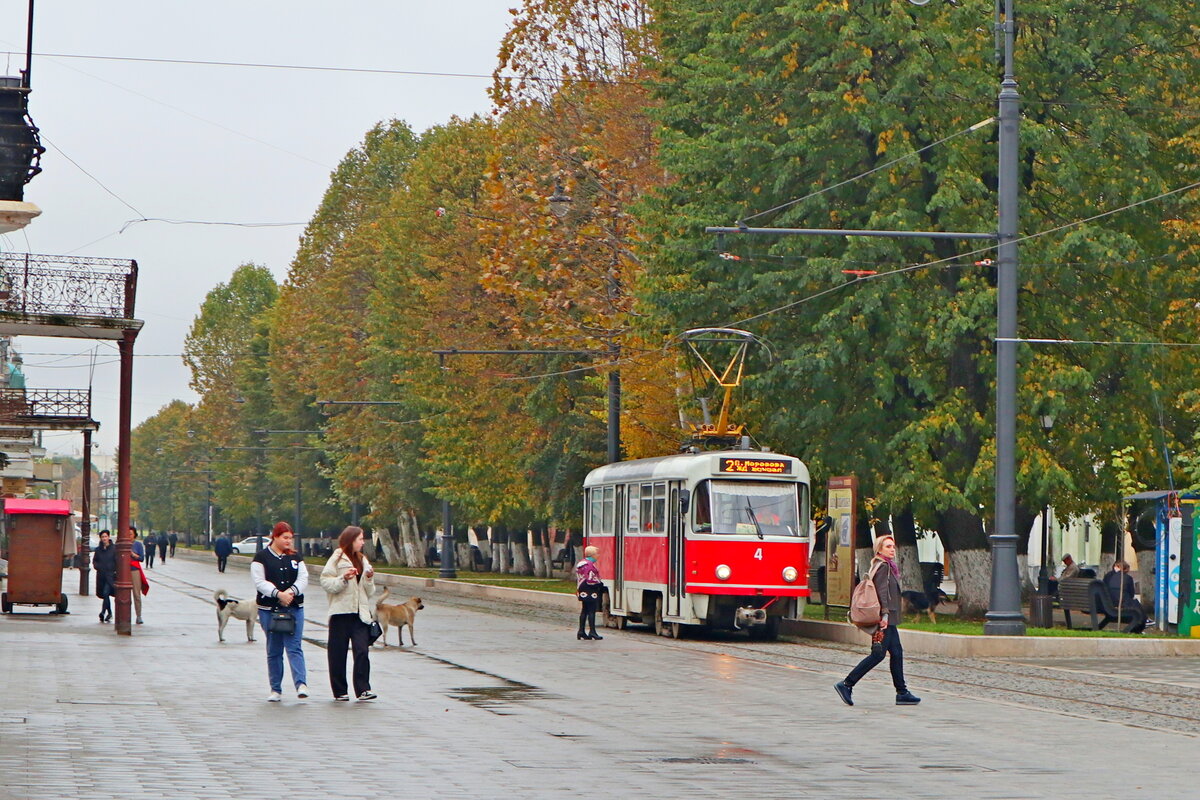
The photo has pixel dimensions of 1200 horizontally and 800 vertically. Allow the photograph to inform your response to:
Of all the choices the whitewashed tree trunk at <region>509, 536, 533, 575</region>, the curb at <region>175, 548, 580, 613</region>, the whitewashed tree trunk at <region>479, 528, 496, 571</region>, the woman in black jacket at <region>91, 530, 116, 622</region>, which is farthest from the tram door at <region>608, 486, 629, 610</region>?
the whitewashed tree trunk at <region>479, 528, 496, 571</region>

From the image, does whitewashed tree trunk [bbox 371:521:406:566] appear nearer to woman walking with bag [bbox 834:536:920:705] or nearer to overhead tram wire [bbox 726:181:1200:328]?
overhead tram wire [bbox 726:181:1200:328]

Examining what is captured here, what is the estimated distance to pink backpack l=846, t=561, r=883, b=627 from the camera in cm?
1866

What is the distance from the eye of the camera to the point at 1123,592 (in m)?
34.0

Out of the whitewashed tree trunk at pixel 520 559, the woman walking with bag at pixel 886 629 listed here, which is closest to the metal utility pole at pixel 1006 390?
the woman walking with bag at pixel 886 629

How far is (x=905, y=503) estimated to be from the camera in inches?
1358

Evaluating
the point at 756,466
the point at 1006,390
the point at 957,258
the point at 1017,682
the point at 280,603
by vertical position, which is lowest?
the point at 1017,682

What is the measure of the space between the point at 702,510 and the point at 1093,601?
22.6 feet

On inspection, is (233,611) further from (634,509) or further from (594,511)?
(594,511)

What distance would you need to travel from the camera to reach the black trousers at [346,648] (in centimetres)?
1808

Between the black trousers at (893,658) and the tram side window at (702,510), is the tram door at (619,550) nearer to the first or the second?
the tram side window at (702,510)

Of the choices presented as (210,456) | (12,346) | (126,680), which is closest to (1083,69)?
(126,680)

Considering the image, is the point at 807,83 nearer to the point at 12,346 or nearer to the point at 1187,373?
the point at 1187,373

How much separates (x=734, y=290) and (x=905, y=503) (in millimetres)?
5053

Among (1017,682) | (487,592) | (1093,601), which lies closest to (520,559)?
(487,592)
